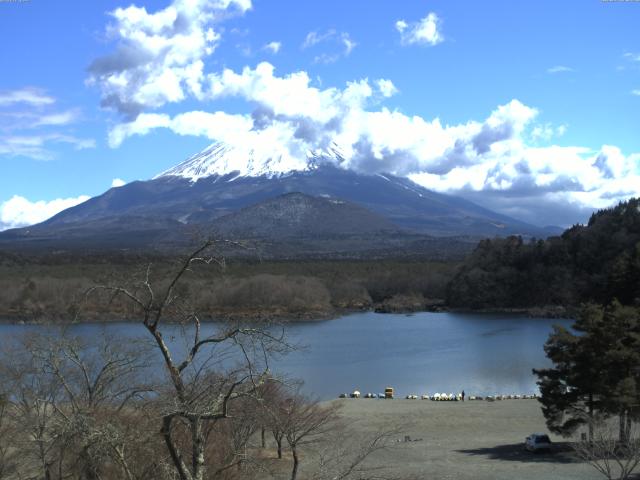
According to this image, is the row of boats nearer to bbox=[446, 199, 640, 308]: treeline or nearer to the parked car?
the parked car

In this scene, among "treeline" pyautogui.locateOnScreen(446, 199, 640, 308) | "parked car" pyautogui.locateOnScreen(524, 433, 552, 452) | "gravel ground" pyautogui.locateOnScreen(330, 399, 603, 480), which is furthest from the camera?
"treeline" pyautogui.locateOnScreen(446, 199, 640, 308)

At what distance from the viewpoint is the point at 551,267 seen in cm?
6806

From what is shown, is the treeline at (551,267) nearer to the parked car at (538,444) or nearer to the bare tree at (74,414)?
the parked car at (538,444)

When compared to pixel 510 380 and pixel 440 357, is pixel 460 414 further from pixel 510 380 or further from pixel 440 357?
pixel 440 357

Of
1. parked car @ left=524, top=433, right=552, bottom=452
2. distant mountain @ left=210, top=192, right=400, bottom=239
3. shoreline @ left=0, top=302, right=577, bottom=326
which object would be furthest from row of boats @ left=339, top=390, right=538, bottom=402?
distant mountain @ left=210, top=192, right=400, bottom=239

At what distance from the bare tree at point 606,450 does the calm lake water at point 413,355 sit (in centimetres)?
894

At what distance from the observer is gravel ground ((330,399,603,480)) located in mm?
15336

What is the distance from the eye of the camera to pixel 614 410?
15.5 metres

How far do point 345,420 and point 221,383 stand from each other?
1629 centimetres

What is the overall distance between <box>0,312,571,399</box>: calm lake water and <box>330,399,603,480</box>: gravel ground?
3.12m

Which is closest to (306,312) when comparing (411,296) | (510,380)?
(411,296)

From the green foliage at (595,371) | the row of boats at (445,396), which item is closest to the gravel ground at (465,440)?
the row of boats at (445,396)

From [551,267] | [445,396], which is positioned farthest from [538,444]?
[551,267]

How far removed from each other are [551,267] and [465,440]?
5138 cm
